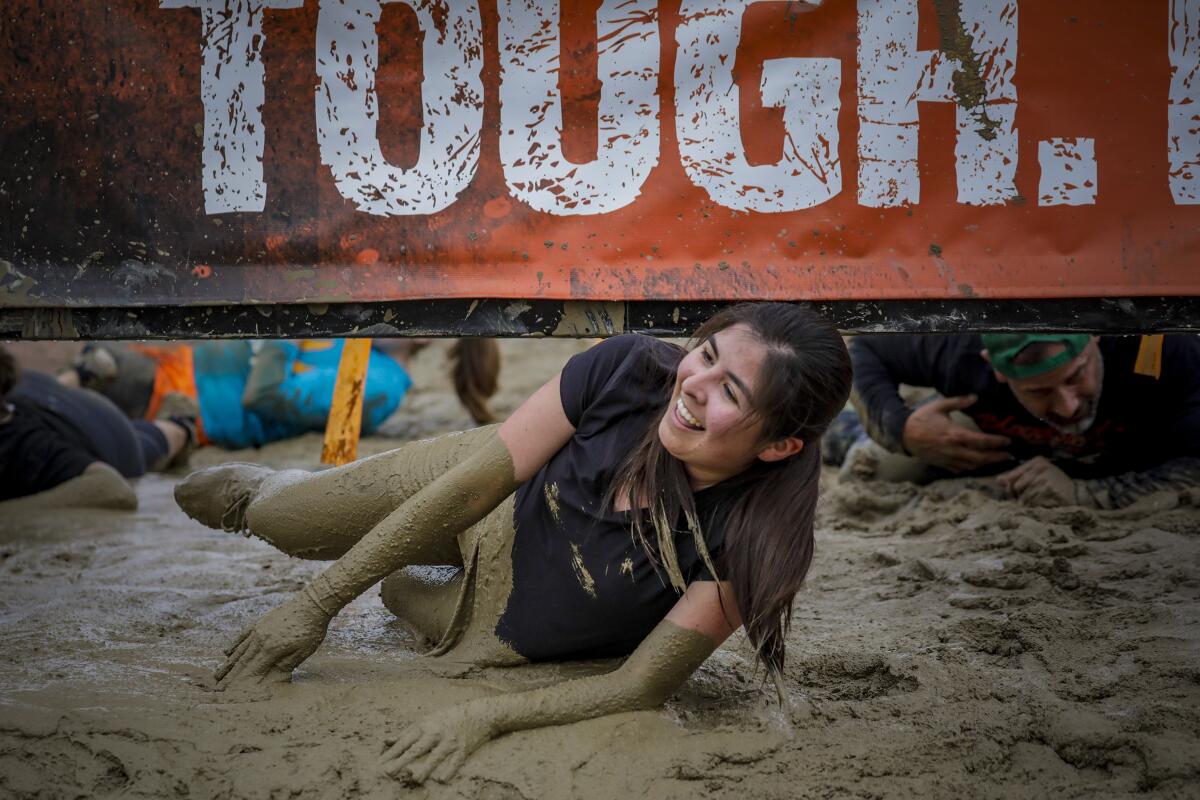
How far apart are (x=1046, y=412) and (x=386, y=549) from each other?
2502 millimetres

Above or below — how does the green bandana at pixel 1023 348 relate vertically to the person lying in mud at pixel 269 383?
above

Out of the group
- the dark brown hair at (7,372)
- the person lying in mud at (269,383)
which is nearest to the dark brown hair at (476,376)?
the person lying in mud at (269,383)

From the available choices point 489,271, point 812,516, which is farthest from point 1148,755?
point 489,271

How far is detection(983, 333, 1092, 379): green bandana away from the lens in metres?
3.56

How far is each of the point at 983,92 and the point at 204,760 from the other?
2122mm

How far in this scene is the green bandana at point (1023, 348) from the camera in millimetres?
3561

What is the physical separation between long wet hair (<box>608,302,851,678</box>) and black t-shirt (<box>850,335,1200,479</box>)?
1985mm

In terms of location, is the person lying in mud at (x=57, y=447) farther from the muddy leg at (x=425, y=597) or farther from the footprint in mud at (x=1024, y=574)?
the footprint in mud at (x=1024, y=574)

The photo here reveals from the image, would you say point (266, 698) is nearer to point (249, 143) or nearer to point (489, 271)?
point (489, 271)

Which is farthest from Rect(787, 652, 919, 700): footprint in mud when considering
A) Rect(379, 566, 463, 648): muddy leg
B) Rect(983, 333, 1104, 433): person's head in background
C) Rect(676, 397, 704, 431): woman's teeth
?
Rect(983, 333, 1104, 433): person's head in background

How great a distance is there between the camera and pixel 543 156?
2.56 meters

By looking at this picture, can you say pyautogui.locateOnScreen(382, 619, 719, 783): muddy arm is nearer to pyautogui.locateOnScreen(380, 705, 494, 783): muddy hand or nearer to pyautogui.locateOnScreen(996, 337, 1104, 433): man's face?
pyautogui.locateOnScreen(380, 705, 494, 783): muddy hand

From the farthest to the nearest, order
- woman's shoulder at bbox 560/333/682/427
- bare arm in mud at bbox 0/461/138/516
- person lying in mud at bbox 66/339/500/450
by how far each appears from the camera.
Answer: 1. person lying in mud at bbox 66/339/500/450
2. bare arm in mud at bbox 0/461/138/516
3. woman's shoulder at bbox 560/333/682/427

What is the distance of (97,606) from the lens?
289 centimetres
